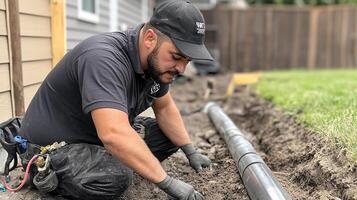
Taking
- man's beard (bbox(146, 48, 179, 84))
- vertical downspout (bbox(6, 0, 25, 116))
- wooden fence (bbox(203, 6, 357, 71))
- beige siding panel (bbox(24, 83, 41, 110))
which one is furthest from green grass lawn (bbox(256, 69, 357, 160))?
wooden fence (bbox(203, 6, 357, 71))

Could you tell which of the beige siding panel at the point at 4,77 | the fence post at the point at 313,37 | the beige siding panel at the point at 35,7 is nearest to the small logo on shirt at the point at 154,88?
the beige siding panel at the point at 4,77

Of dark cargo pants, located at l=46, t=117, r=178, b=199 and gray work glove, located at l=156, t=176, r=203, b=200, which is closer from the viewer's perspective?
gray work glove, located at l=156, t=176, r=203, b=200

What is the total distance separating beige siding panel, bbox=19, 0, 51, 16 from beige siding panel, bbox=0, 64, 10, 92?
0.69 metres

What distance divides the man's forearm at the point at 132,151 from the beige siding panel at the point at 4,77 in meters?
1.53

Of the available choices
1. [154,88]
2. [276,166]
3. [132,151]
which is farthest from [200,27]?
[276,166]

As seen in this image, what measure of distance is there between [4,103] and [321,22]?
1335cm

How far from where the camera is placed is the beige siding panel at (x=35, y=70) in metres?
4.38

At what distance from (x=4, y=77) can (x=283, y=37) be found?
12.7 m

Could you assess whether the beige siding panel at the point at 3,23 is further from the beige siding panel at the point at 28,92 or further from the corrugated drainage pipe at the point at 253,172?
the corrugated drainage pipe at the point at 253,172

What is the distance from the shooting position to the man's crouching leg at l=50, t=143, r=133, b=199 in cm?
294

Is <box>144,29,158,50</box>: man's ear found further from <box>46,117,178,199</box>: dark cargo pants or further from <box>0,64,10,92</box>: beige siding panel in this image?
<box>0,64,10,92</box>: beige siding panel

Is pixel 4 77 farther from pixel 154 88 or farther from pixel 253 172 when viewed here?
pixel 253 172

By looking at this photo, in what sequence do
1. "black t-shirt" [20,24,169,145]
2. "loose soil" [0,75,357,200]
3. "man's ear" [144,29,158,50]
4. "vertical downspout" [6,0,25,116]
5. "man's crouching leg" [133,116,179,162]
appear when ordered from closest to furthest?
1. "black t-shirt" [20,24,169,145]
2. "man's ear" [144,29,158,50]
3. "loose soil" [0,75,357,200]
4. "man's crouching leg" [133,116,179,162]
5. "vertical downspout" [6,0,25,116]

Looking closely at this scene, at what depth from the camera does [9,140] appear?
10.6ft
